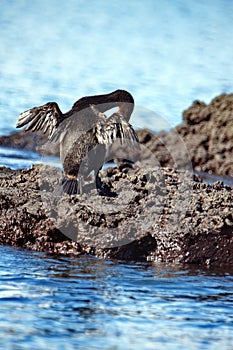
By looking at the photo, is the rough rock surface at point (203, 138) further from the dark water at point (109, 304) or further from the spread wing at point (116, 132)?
the dark water at point (109, 304)

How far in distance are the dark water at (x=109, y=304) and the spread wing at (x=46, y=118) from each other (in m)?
1.39

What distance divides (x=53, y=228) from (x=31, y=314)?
5.94 ft

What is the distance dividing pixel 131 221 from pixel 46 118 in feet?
5.14

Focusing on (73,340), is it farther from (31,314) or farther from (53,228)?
(53,228)

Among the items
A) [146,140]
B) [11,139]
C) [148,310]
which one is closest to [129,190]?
[148,310]

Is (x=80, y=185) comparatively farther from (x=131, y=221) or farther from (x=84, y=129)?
(x=131, y=221)

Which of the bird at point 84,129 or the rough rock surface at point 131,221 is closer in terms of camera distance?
the rough rock surface at point 131,221

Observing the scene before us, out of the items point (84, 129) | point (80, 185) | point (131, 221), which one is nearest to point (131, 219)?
point (131, 221)

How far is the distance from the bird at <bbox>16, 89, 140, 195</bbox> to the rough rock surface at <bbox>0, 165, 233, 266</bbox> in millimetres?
234

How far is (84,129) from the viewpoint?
7.21 metres

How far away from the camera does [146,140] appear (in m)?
15.0

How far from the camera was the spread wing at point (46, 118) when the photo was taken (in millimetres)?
7344

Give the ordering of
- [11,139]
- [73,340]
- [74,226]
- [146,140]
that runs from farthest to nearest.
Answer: [11,139] → [146,140] → [74,226] → [73,340]

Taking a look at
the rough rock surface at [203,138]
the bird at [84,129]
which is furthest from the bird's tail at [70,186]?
the rough rock surface at [203,138]
